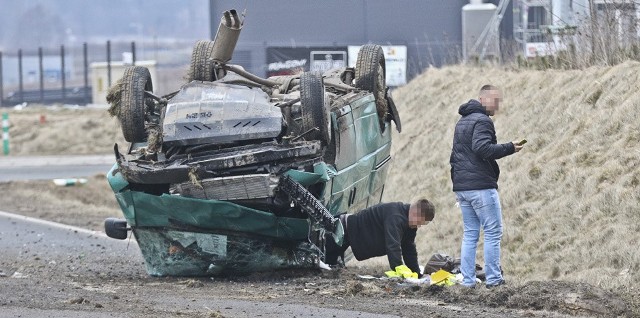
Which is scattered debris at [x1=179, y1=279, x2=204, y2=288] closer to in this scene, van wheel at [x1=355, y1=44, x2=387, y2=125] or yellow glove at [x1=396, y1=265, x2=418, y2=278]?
yellow glove at [x1=396, y1=265, x2=418, y2=278]

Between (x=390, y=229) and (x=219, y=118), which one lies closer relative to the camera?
(x=219, y=118)

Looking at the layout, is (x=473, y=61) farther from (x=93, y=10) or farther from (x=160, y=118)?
(x=93, y=10)

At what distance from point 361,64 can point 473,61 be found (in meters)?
9.40

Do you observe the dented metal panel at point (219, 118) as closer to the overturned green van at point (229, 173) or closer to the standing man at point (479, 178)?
the overturned green van at point (229, 173)

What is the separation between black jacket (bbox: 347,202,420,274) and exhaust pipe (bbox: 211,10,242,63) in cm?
211

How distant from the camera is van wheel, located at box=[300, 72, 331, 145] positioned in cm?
1088

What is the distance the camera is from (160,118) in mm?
11297

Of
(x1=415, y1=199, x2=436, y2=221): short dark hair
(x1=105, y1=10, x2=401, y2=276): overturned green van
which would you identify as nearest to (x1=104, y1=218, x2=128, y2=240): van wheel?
(x1=105, y1=10, x2=401, y2=276): overturned green van

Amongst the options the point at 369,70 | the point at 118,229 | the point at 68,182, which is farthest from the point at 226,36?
the point at 68,182

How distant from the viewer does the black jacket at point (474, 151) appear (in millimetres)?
10055

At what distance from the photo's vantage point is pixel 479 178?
401 inches

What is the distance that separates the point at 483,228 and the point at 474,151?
2.31 ft

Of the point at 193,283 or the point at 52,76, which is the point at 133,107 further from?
the point at 52,76

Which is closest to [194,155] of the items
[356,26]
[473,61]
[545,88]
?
[545,88]
